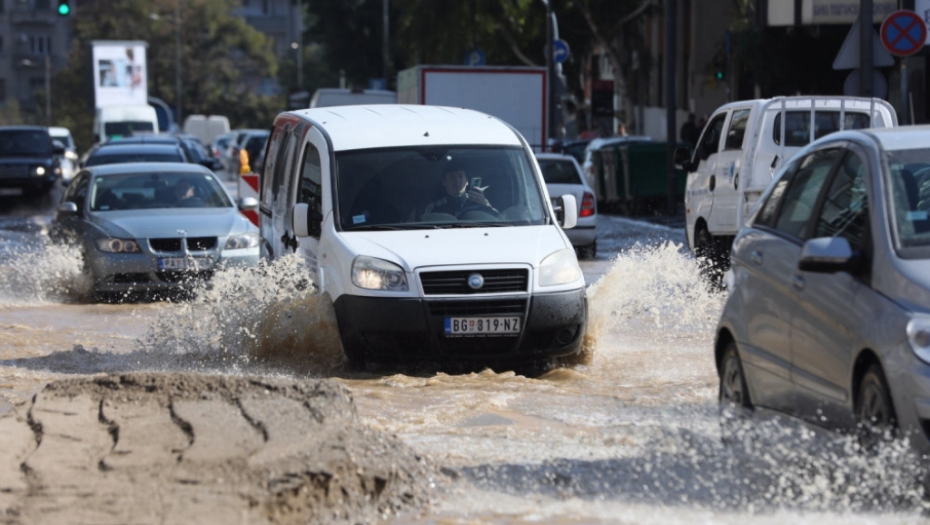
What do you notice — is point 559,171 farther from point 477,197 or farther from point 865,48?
point 477,197

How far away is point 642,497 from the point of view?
588 cm

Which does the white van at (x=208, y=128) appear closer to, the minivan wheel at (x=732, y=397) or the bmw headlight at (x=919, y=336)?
the minivan wheel at (x=732, y=397)

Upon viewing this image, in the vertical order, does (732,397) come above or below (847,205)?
below

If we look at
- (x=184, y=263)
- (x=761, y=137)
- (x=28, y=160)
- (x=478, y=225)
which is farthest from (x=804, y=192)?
(x=28, y=160)

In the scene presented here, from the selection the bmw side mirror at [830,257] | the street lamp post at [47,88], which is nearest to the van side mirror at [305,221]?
the bmw side mirror at [830,257]

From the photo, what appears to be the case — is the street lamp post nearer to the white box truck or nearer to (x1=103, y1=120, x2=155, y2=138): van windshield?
(x1=103, y1=120, x2=155, y2=138): van windshield

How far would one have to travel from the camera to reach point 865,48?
1656cm

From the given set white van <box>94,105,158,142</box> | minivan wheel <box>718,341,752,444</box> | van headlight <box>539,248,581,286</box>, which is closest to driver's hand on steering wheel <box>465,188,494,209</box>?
van headlight <box>539,248,581,286</box>

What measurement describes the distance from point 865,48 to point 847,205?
10967 millimetres

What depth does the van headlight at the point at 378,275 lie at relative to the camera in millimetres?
9430

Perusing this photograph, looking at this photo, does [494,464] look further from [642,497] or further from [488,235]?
[488,235]

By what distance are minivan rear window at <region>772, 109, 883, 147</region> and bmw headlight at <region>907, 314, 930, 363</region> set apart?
9103 millimetres

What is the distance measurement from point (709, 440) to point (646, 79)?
42.3 m

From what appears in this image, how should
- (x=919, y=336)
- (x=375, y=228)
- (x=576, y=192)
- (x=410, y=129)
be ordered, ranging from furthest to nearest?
(x=576, y=192)
(x=410, y=129)
(x=375, y=228)
(x=919, y=336)
